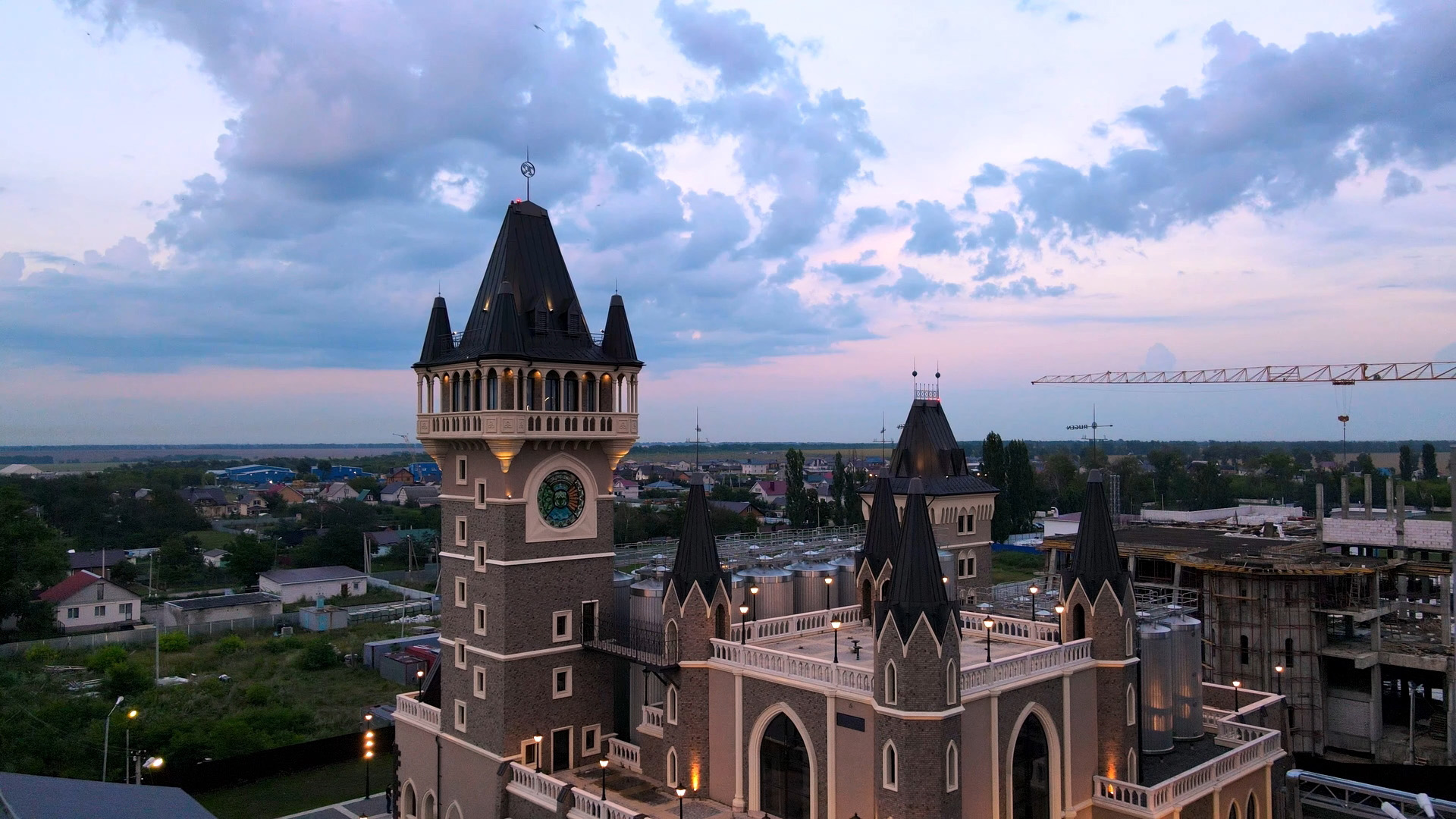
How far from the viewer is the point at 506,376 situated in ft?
91.9

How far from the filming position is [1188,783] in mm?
26047

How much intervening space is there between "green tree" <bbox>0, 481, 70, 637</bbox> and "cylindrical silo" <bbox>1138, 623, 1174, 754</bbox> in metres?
67.5

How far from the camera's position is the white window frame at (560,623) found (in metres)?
29.5

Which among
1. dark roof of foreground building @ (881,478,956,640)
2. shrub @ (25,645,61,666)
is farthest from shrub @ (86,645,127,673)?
dark roof of foreground building @ (881,478,956,640)

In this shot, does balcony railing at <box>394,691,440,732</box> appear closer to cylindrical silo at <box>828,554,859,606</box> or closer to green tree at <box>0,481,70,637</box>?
cylindrical silo at <box>828,554,859,606</box>

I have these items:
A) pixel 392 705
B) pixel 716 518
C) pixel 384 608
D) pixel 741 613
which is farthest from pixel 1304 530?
pixel 384 608

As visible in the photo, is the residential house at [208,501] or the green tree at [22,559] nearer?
the green tree at [22,559]

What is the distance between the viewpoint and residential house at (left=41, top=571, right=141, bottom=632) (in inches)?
2820

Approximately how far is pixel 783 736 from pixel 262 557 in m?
85.1

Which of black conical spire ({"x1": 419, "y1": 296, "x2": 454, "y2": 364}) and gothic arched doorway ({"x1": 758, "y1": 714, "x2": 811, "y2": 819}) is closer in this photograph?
gothic arched doorway ({"x1": 758, "y1": 714, "x2": 811, "y2": 819})

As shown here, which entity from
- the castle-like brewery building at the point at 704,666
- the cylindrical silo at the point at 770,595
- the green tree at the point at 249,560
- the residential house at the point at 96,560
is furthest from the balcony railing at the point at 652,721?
the residential house at the point at 96,560

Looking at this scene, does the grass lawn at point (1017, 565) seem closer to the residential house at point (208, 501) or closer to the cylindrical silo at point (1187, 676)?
the cylindrical silo at point (1187, 676)

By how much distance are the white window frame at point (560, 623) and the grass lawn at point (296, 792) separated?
11732mm

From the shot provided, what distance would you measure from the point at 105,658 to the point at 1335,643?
72.1m
